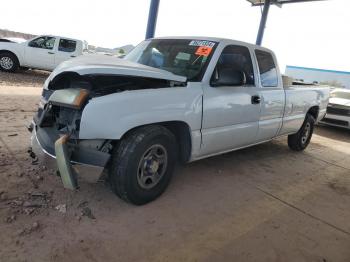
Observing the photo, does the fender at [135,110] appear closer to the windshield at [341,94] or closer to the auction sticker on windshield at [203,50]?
the auction sticker on windshield at [203,50]

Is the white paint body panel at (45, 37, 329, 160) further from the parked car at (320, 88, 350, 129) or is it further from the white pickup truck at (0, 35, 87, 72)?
the white pickup truck at (0, 35, 87, 72)

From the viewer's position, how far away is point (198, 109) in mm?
3717

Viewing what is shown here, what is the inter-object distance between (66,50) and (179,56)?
10.6 metres

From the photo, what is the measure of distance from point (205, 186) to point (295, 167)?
214cm

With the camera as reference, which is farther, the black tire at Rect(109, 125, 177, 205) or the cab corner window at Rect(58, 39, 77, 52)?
the cab corner window at Rect(58, 39, 77, 52)

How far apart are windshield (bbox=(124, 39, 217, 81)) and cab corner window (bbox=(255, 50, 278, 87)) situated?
1063 millimetres

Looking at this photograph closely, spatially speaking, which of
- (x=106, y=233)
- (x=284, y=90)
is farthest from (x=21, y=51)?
(x=106, y=233)

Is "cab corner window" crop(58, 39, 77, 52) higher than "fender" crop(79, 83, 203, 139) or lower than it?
lower

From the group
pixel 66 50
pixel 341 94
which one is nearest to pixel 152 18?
pixel 66 50

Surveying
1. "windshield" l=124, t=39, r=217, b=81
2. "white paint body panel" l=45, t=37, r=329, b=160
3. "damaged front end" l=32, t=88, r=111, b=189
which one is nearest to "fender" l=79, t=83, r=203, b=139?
"white paint body panel" l=45, t=37, r=329, b=160

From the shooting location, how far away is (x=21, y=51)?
12852 mm

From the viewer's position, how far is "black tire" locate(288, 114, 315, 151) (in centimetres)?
659

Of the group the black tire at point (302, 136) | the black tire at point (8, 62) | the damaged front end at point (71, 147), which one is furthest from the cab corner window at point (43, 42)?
the damaged front end at point (71, 147)

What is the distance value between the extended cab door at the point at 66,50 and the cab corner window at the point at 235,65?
10257 millimetres
